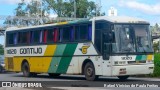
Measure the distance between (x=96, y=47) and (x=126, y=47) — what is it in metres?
1.58

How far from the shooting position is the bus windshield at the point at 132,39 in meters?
20.7

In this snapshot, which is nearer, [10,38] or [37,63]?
[37,63]

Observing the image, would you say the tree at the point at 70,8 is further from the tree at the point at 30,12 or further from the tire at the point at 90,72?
the tire at the point at 90,72

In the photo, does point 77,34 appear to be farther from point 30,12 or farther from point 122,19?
point 30,12

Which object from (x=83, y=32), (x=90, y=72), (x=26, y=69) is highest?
(x=83, y=32)

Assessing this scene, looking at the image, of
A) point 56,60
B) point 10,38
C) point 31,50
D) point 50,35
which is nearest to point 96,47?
point 56,60

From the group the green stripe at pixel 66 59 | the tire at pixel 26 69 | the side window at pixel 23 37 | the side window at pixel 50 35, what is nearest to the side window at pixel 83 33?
the green stripe at pixel 66 59

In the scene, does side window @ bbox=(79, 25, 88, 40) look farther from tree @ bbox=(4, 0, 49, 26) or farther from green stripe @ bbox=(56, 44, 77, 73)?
tree @ bbox=(4, 0, 49, 26)

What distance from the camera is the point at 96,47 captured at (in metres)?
21.6

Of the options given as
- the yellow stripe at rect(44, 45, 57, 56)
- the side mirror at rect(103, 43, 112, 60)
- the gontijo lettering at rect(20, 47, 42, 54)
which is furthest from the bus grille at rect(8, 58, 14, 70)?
the side mirror at rect(103, 43, 112, 60)

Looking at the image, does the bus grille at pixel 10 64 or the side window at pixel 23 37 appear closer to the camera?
the side window at pixel 23 37

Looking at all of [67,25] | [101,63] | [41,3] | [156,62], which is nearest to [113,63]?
[101,63]

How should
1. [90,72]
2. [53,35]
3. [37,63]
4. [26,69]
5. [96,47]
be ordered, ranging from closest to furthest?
[96,47] < [90,72] < [53,35] < [37,63] < [26,69]

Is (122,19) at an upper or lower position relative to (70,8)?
lower
